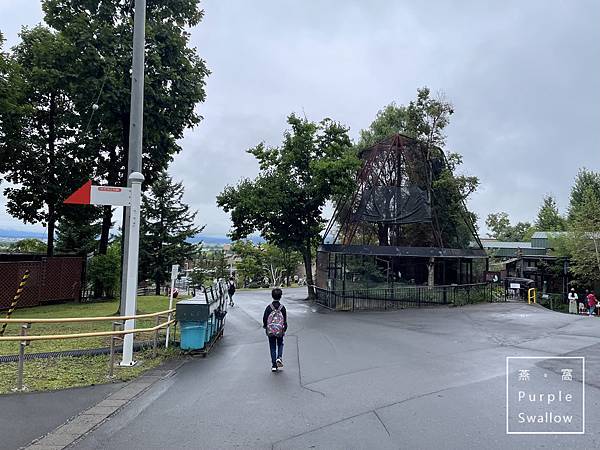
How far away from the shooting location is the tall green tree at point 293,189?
23516 millimetres

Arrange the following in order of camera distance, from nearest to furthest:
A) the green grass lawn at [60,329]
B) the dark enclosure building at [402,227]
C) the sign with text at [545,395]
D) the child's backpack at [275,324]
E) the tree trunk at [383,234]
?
the sign with text at [545,395], the child's backpack at [275,324], the green grass lawn at [60,329], the dark enclosure building at [402,227], the tree trunk at [383,234]

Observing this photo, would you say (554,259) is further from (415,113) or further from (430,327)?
(430,327)

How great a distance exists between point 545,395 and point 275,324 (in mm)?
4484

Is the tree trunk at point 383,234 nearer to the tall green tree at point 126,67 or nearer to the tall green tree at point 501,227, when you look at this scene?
the tall green tree at point 126,67

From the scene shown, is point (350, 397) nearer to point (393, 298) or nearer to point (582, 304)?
point (393, 298)

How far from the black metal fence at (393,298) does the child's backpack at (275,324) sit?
12804 millimetres

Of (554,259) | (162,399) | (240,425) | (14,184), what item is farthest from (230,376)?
(554,259)

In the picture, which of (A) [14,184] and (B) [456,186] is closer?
(A) [14,184]

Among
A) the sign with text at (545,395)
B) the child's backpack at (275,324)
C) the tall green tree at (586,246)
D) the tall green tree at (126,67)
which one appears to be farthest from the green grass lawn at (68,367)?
the tall green tree at (586,246)

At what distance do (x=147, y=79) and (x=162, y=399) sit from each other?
38.8 ft

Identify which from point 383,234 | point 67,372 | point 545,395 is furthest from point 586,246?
point 67,372

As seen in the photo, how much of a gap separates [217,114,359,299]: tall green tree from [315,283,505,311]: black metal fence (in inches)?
176

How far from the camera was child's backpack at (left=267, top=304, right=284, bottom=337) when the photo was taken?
8.42 meters

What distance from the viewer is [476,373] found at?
7977mm
